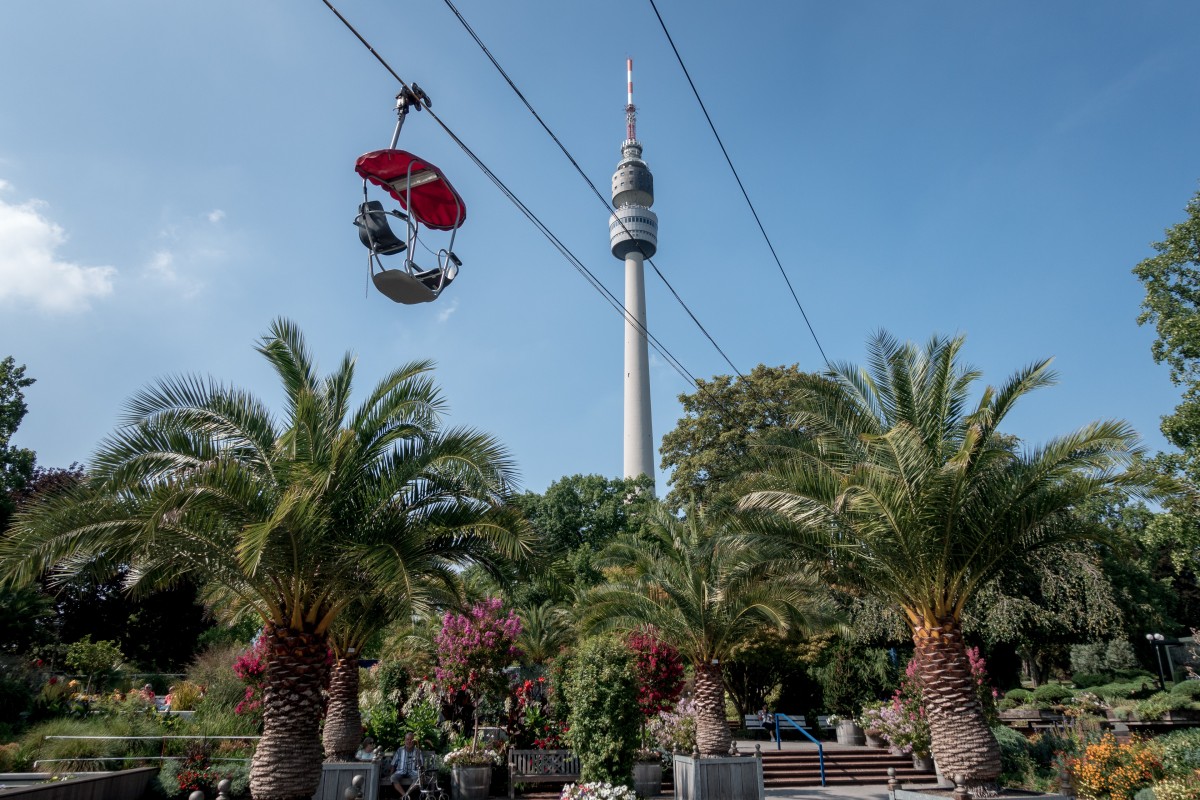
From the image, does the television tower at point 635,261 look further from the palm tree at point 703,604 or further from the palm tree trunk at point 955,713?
the palm tree trunk at point 955,713

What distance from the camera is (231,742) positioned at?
15.4 m

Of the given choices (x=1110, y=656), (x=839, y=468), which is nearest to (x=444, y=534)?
(x=839, y=468)

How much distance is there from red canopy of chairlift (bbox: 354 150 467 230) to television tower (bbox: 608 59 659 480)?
2448 inches

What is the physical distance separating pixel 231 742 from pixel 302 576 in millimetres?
6956

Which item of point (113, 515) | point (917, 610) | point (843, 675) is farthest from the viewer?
point (843, 675)

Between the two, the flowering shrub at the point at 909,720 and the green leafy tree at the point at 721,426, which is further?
the green leafy tree at the point at 721,426

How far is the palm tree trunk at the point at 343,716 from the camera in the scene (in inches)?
626

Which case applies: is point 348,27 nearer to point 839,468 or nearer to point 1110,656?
point 839,468

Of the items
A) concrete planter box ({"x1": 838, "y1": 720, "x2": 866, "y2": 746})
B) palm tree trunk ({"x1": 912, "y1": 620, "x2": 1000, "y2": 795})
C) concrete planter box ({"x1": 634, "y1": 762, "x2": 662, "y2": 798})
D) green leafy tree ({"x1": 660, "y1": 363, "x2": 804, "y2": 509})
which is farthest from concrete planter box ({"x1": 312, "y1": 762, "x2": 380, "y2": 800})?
green leafy tree ({"x1": 660, "y1": 363, "x2": 804, "y2": 509})

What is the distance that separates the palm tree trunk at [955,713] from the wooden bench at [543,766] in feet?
24.8

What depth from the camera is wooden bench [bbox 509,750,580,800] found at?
1623 cm

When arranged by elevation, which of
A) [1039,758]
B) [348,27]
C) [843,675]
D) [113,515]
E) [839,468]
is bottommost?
[1039,758]

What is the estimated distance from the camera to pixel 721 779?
14445mm

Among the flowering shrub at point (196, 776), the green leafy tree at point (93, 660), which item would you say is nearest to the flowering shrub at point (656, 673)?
the flowering shrub at point (196, 776)
